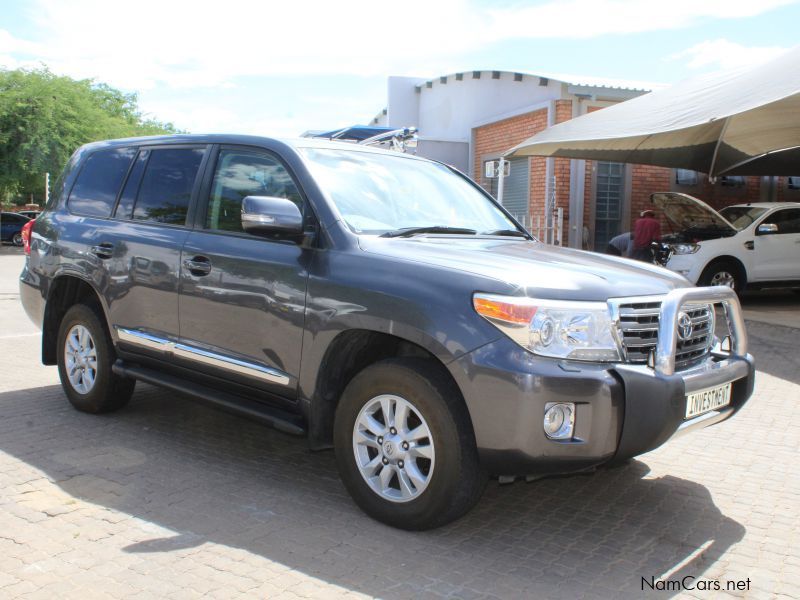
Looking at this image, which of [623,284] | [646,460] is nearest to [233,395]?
[623,284]

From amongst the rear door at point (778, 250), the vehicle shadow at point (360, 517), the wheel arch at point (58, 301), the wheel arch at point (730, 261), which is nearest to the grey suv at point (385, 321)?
the wheel arch at point (58, 301)

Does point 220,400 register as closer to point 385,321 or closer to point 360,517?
point 360,517

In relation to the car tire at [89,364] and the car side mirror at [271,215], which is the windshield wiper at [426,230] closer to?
the car side mirror at [271,215]

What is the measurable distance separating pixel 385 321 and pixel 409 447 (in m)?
0.60

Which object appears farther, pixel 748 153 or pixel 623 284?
pixel 748 153

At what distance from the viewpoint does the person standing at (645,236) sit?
543 inches

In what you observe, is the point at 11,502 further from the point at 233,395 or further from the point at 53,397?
the point at 53,397

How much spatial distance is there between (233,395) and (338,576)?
1.51 metres

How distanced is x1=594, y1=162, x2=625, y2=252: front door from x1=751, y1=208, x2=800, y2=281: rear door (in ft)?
13.0

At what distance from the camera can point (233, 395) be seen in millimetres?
4457

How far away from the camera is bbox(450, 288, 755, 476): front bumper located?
3.22m

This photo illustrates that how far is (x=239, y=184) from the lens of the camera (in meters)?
4.61

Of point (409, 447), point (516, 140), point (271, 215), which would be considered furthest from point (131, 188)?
point (516, 140)

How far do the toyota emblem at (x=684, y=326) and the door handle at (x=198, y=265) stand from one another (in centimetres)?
259
